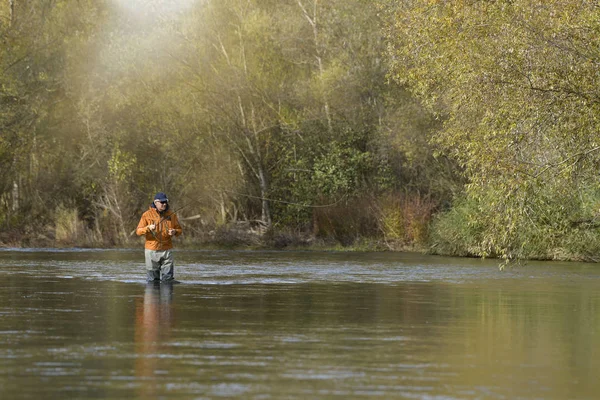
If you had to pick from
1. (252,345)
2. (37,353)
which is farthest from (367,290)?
(37,353)

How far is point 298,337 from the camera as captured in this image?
15133 mm

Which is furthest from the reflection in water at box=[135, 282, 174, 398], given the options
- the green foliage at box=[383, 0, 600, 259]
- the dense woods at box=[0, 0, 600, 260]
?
the dense woods at box=[0, 0, 600, 260]

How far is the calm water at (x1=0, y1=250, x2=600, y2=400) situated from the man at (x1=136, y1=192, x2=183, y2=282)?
521 mm

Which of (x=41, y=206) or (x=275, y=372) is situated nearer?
(x=275, y=372)

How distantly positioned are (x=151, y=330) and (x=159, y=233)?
8975mm

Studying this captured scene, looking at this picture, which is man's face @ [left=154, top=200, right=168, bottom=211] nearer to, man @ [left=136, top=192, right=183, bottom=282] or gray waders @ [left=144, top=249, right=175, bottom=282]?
man @ [left=136, top=192, right=183, bottom=282]

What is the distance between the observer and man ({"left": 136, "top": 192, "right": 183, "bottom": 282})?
24.4 meters

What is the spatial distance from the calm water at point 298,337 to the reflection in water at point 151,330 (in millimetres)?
26

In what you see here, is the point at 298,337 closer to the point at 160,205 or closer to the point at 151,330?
the point at 151,330

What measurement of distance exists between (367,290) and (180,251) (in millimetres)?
23023

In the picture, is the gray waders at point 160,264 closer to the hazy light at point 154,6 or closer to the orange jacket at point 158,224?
the orange jacket at point 158,224

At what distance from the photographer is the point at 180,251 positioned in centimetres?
4753

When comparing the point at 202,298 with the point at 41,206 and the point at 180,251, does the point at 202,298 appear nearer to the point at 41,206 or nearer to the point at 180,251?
the point at 180,251

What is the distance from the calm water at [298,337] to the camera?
428 inches
